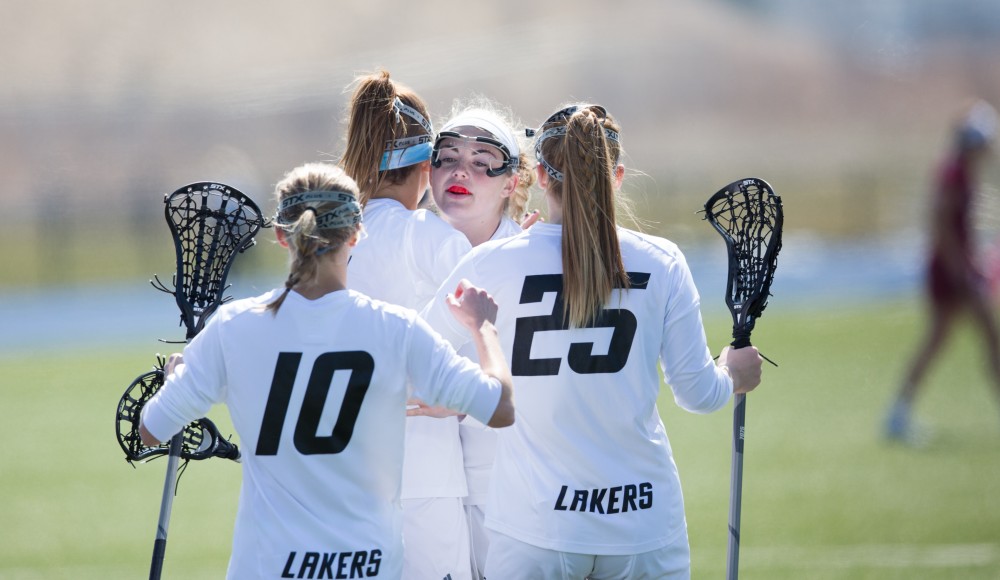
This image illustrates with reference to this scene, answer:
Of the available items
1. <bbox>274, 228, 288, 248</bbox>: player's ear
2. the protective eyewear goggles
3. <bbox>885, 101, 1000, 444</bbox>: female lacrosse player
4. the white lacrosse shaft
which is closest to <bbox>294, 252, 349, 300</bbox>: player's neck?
<bbox>274, 228, 288, 248</bbox>: player's ear

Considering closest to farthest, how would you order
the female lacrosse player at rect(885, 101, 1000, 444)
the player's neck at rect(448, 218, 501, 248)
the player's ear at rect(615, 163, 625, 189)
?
the player's ear at rect(615, 163, 625, 189), the player's neck at rect(448, 218, 501, 248), the female lacrosse player at rect(885, 101, 1000, 444)

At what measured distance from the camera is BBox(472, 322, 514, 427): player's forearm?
264 cm

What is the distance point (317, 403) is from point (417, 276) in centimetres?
82

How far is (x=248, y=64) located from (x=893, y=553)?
3457 cm

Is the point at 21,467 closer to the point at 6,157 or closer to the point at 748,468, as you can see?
the point at 748,468

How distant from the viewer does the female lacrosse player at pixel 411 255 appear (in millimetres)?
3248

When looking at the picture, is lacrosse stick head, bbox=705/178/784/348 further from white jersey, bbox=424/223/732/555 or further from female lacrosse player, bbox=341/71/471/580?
female lacrosse player, bbox=341/71/471/580

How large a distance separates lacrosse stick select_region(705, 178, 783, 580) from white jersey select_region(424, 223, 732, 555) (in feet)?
1.88

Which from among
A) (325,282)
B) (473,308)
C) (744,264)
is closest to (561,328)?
(473,308)

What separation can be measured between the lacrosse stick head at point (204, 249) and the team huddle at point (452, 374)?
374 mm

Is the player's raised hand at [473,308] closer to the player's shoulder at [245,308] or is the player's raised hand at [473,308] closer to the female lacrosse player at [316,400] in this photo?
the female lacrosse player at [316,400]

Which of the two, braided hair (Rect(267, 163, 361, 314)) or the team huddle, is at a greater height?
braided hair (Rect(267, 163, 361, 314))

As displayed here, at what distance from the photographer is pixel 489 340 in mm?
2729

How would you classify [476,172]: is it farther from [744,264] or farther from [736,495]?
[736,495]
